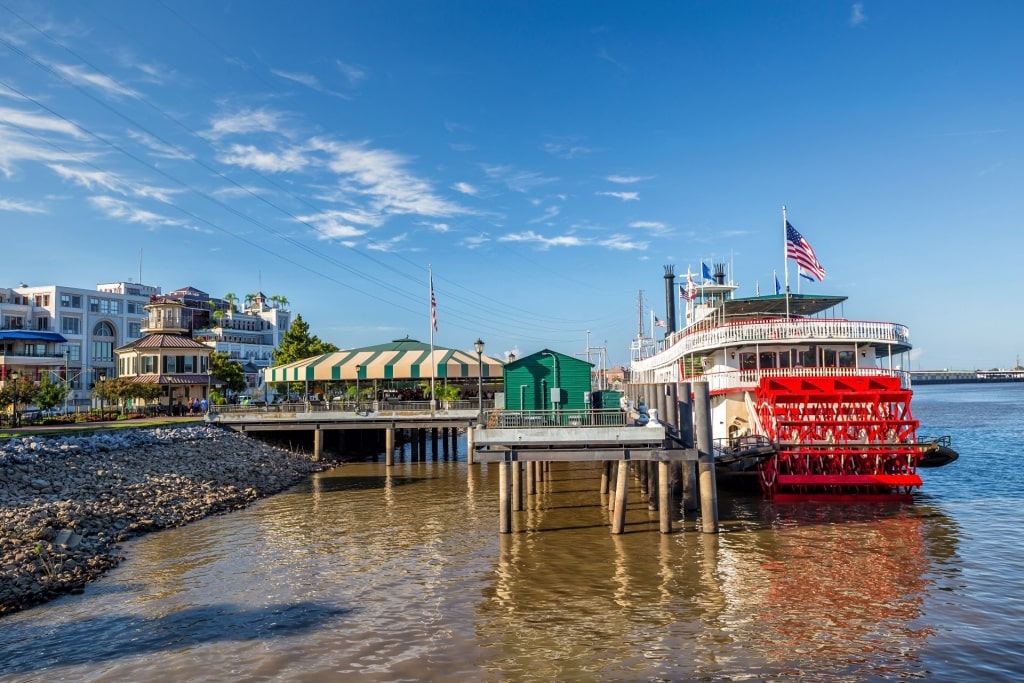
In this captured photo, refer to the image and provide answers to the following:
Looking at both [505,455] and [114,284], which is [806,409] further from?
[114,284]

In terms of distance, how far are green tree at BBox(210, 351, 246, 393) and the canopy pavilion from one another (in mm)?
20488

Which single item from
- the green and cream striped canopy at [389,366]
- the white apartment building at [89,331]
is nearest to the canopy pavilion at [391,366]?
the green and cream striped canopy at [389,366]

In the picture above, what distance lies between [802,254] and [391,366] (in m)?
22.5

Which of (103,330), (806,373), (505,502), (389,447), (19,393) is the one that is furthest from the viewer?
(103,330)

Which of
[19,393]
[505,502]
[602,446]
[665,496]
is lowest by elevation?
[505,502]

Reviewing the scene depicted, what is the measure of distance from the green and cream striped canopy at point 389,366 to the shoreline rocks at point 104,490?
485 cm

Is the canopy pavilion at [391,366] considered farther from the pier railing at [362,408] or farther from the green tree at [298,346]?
the green tree at [298,346]

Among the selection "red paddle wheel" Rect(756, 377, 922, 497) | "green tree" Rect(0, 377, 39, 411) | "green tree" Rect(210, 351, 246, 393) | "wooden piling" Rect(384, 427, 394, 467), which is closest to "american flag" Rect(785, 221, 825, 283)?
"red paddle wheel" Rect(756, 377, 922, 497)

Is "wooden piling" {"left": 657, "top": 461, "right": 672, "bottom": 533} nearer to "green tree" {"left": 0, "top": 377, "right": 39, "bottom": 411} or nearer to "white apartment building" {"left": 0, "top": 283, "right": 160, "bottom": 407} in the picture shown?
"green tree" {"left": 0, "top": 377, "right": 39, "bottom": 411}

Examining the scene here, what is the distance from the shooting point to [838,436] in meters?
26.1

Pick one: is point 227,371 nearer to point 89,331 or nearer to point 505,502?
point 89,331

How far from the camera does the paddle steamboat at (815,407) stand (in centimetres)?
2481

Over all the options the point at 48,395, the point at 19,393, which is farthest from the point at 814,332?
the point at 48,395

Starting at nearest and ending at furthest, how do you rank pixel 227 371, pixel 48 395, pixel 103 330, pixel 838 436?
pixel 838 436, pixel 48 395, pixel 227 371, pixel 103 330
